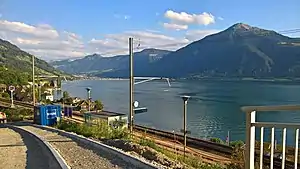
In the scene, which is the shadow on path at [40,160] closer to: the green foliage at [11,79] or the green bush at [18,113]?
the green bush at [18,113]

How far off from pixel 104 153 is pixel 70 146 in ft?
7.57

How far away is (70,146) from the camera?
1055 centimetres

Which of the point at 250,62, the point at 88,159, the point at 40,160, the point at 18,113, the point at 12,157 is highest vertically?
the point at 250,62

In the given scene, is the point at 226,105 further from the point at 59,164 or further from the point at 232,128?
the point at 59,164

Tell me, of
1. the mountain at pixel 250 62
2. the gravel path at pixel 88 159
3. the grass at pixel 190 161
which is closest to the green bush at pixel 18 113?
the gravel path at pixel 88 159

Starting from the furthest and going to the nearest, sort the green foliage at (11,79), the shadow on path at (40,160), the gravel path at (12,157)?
1. the green foliage at (11,79)
2. the gravel path at (12,157)
3. the shadow on path at (40,160)

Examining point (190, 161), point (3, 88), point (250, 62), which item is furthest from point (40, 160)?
point (250, 62)

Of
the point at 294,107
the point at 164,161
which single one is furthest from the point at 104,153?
the point at 294,107

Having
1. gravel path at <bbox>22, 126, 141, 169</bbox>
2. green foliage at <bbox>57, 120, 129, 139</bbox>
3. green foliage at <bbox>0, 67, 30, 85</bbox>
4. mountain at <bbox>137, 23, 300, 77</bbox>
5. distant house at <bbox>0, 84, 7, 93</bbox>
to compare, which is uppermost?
mountain at <bbox>137, 23, 300, 77</bbox>

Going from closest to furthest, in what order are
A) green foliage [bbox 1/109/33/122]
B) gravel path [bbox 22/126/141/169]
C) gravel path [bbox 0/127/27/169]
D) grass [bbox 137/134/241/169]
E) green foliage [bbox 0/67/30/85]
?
gravel path [bbox 22/126/141/169], grass [bbox 137/134/241/169], gravel path [bbox 0/127/27/169], green foliage [bbox 1/109/33/122], green foliage [bbox 0/67/30/85]

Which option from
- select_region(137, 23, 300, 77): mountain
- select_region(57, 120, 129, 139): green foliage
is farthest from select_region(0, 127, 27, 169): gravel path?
select_region(137, 23, 300, 77): mountain

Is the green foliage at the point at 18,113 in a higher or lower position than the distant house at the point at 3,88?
lower

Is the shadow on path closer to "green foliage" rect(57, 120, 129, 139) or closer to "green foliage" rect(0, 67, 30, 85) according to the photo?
"green foliage" rect(57, 120, 129, 139)

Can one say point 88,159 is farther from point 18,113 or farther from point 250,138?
point 18,113
